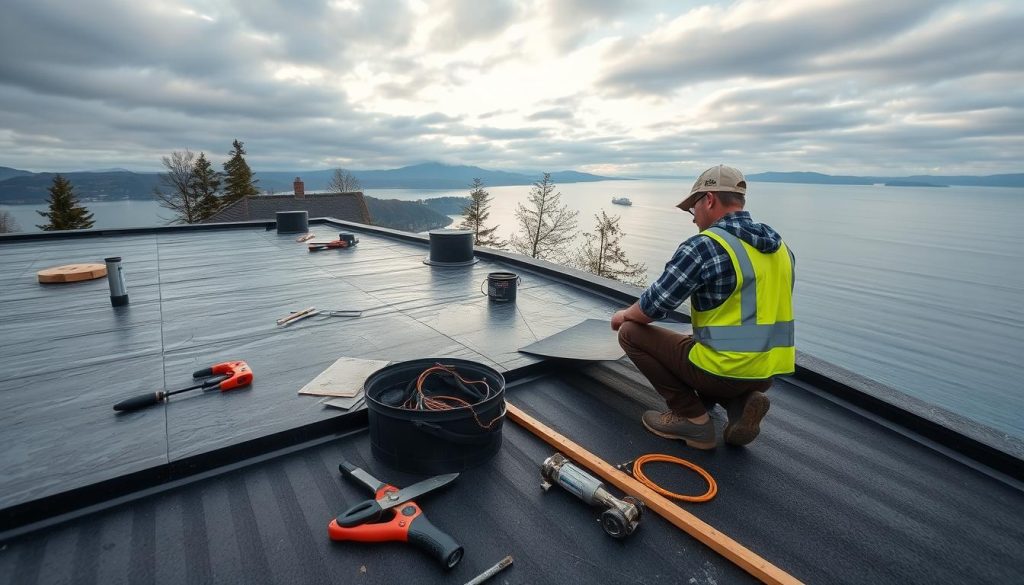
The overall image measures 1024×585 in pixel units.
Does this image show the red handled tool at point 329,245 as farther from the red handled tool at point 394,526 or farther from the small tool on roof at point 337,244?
the red handled tool at point 394,526

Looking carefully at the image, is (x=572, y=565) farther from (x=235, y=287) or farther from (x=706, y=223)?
(x=235, y=287)

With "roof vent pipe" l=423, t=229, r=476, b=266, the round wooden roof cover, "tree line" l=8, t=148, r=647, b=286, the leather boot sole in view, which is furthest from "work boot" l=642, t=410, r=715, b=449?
"tree line" l=8, t=148, r=647, b=286

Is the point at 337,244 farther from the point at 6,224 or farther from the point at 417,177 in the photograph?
the point at 417,177

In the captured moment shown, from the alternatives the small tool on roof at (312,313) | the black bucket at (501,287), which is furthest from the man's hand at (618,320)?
the small tool on roof at (312,313)

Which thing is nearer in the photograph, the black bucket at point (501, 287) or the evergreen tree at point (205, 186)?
the black bucket at point (501, 287)

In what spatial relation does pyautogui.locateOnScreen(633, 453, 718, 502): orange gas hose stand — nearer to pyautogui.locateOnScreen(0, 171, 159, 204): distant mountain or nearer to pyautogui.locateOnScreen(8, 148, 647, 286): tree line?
Result: pyautogui.locateOnScreen(8, 148, 647, 286): tree line

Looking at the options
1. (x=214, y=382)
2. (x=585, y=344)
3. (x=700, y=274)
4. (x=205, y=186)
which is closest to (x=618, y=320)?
(x=700, y=274)

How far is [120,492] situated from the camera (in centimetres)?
181

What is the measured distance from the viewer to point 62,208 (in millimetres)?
28484

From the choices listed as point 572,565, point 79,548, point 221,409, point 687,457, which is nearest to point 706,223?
point 687,457

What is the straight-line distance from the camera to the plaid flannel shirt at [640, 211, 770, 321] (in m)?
1.97

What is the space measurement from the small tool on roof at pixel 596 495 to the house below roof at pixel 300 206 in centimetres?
2078

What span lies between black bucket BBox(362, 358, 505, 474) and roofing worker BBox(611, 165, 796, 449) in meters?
0.91

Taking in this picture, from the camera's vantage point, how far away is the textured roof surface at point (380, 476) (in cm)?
154
